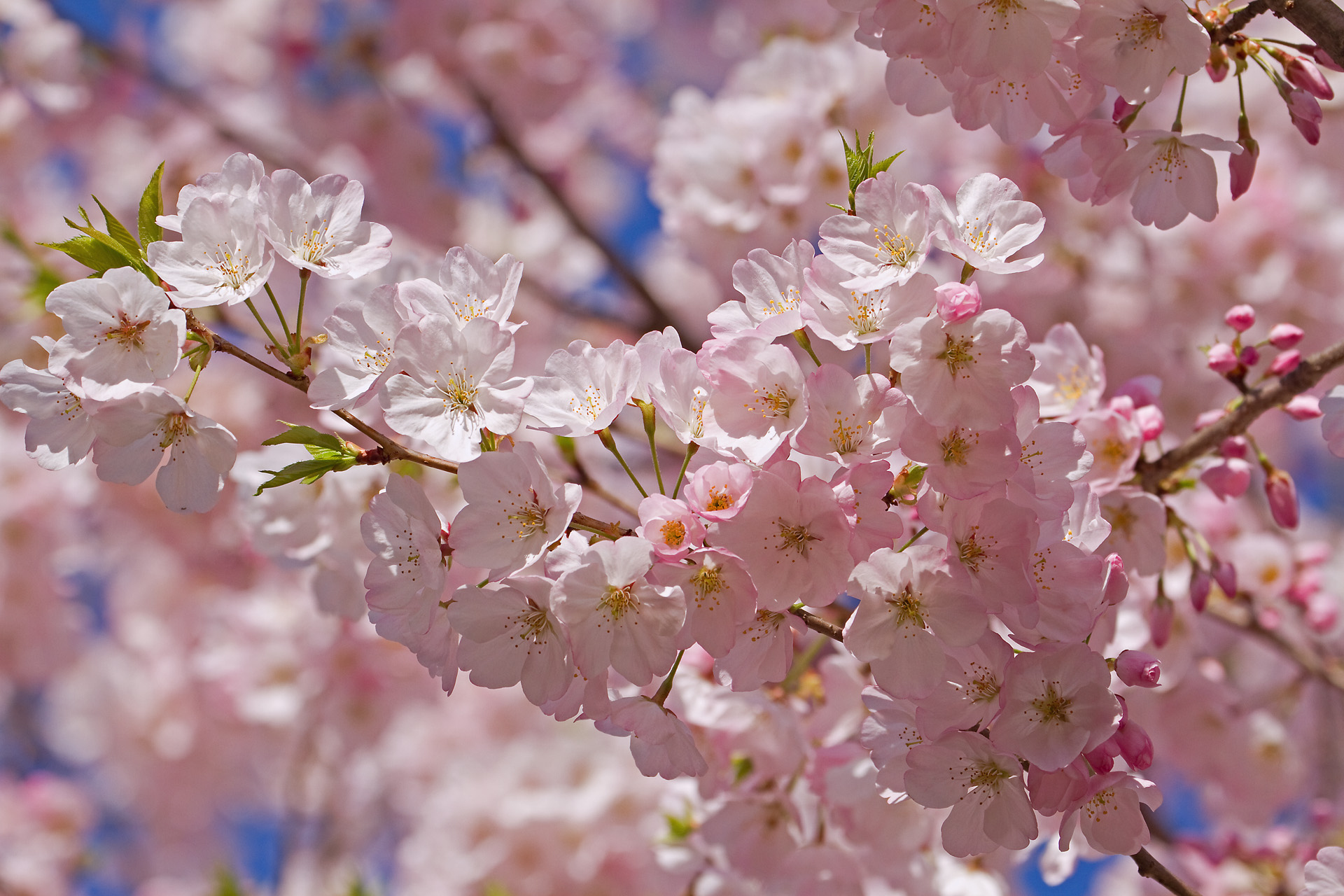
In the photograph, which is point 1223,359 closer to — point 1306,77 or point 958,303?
point 1306,77

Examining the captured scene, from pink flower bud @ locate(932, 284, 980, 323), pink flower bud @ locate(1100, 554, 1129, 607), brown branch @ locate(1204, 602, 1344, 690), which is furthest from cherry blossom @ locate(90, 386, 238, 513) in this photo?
brown branch @ locate(1204, 602, 1344, 690)

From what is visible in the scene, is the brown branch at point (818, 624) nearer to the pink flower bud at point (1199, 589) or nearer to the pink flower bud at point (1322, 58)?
the pink flower bud at point (1199, 589)

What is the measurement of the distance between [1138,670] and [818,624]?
40 centimetres

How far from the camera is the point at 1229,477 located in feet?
4.75

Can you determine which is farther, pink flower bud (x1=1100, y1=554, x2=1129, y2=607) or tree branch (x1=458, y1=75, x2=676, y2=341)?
tree branch (x1=458, y1=75, x2=676, y2=341)

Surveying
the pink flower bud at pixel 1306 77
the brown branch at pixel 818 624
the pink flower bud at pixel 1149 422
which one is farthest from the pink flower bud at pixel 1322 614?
the brown branch at pixel 818 624

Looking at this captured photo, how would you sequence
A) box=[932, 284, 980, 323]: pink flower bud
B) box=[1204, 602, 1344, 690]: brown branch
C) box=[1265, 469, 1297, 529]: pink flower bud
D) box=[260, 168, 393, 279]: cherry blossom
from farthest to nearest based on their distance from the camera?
box=[1204, 602, 1344, 690]: brown branch
box=[1265, 469, 1297, 529]: pink flower bud
box=[260, 168, 393, 279]: cherry blossom
box=[932, 284, 980, 323]: pink flower bud

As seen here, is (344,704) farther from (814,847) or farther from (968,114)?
(968,114)

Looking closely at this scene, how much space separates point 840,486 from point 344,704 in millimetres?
2618

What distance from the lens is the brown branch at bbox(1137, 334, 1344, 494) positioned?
1.36 meters

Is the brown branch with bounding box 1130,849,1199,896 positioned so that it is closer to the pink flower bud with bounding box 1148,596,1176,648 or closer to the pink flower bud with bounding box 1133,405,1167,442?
the pink flower bud with bounding box 1148,596,1176,648

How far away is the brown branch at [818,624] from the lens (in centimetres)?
116

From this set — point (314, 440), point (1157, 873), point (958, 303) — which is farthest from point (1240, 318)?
point (314, 440)

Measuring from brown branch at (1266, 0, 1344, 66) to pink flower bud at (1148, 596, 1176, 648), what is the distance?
846 millimetres
